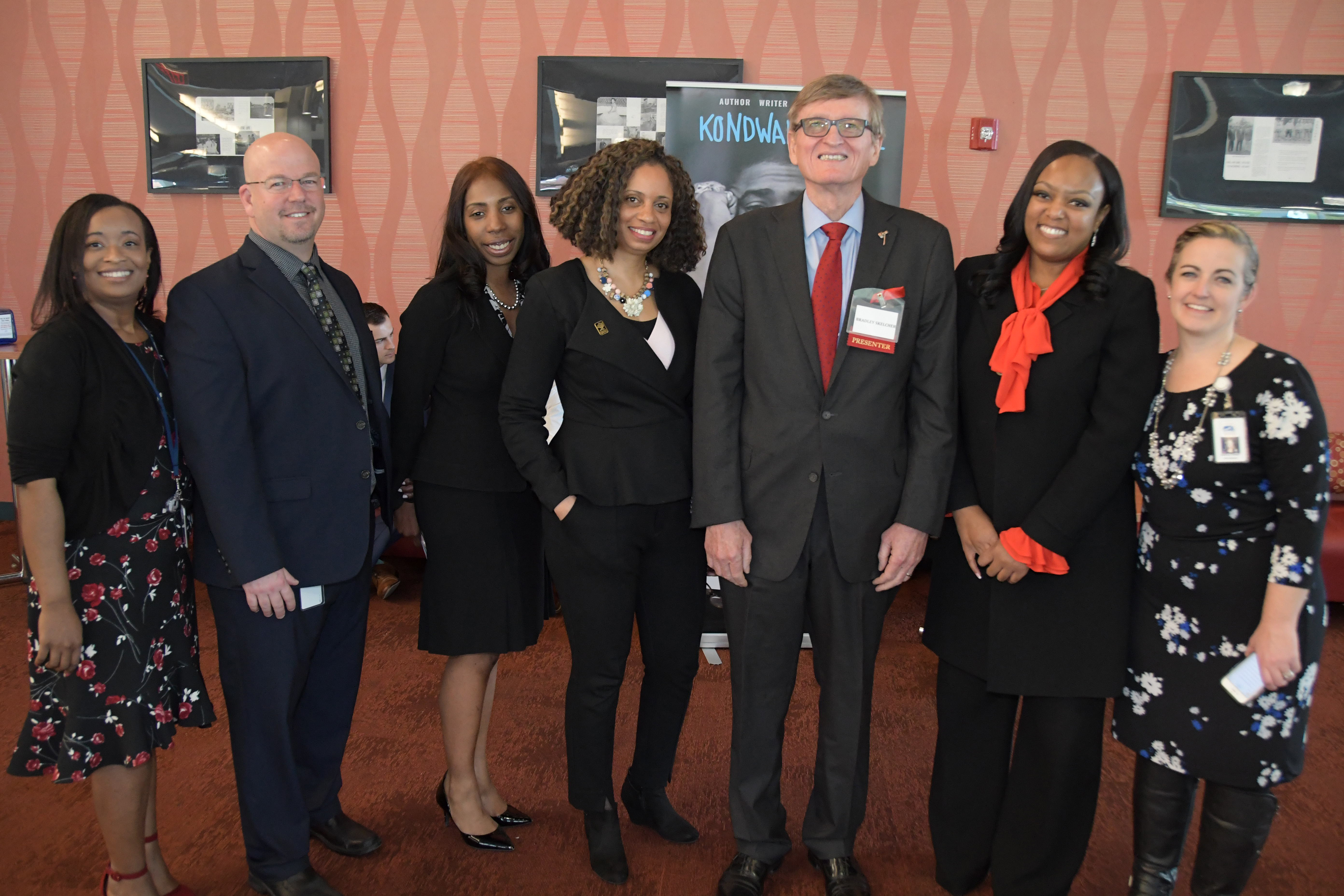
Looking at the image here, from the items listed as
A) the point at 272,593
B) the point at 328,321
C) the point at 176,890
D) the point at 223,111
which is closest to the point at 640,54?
the point at 223,111

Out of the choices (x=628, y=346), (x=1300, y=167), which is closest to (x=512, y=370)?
(x=628, y=346)

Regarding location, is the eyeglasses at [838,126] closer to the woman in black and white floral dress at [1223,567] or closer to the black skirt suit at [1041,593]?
the black skirt suit at [1041,593]

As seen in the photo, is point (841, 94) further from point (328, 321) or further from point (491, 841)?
point (491, 841)

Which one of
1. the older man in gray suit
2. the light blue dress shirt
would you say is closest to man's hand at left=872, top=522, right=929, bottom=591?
the older man in gray suit

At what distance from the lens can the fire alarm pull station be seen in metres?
4.78

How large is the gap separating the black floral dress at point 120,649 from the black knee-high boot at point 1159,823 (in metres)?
2.16

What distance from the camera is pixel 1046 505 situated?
1936mm

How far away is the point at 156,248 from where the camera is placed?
2.05 m

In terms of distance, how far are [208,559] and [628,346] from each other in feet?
3.46

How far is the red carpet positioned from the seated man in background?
0.56 meters

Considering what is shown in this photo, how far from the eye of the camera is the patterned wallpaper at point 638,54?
4.73 meters

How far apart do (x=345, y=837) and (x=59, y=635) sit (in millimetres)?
939

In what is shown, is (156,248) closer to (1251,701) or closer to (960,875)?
(960,875)

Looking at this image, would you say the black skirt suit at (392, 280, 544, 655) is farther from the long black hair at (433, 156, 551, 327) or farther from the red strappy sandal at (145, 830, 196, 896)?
the red strappy sandal at (145, 830, 196, 896)
